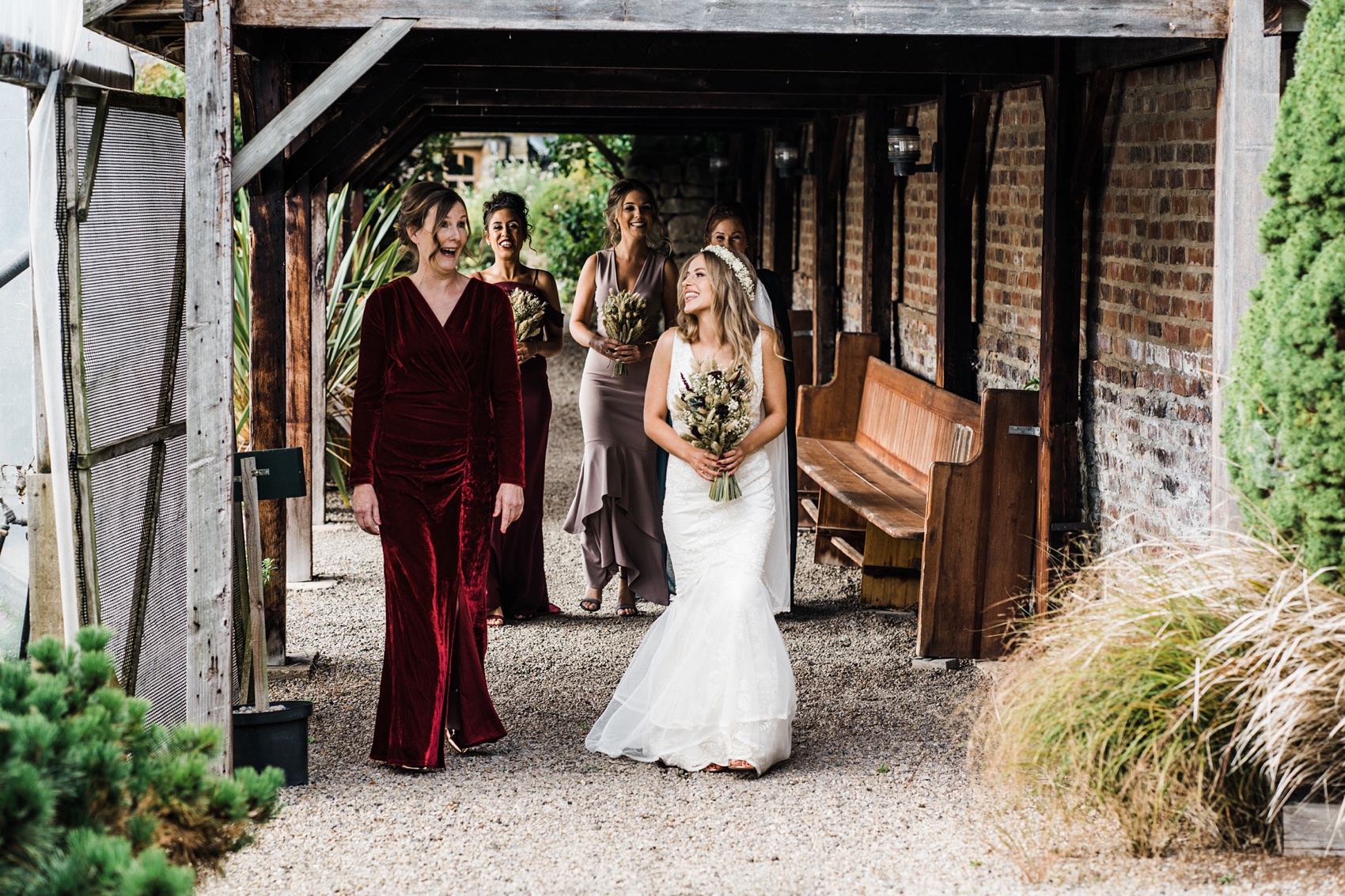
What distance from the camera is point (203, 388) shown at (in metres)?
4.45

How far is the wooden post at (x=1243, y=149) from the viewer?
4586 mm

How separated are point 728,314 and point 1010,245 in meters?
3.16

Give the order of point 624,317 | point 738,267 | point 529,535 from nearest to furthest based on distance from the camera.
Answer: point 738,267 → point 624,317 → point 529,535

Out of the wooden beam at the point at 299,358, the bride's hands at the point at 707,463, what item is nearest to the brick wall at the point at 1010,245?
the bride's hands at the point at 707,463

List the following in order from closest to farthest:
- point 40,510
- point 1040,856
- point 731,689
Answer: point 1040,856
point 40,510
point 731,689

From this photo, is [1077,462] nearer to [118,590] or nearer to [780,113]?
[118,590]

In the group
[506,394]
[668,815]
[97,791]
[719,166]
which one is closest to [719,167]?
[719,166]

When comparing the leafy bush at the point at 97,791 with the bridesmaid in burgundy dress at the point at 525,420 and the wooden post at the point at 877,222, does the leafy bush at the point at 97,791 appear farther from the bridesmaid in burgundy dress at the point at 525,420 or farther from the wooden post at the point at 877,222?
the wooden post at the point at 877,222

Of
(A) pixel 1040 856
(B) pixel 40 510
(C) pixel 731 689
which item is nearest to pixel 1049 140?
(C) pixel 731 689

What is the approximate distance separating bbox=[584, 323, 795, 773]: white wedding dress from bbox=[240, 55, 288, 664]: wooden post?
5.84ft

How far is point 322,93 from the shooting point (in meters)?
4.43

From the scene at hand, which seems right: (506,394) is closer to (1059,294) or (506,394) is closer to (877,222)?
(1059,294)

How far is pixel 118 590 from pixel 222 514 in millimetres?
429

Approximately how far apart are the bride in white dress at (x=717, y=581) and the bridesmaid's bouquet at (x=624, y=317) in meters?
1.59
